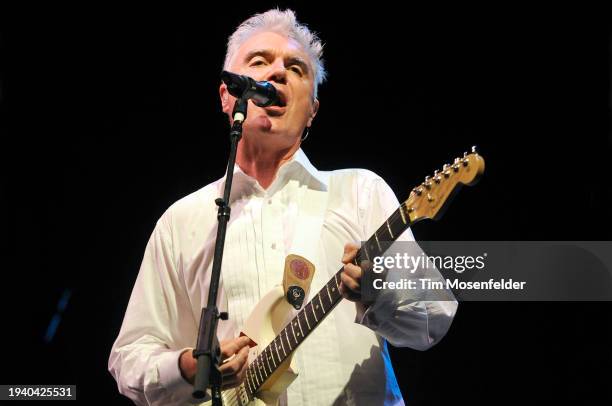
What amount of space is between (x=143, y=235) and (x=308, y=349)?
171cm

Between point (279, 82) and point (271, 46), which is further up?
point (271, 46)

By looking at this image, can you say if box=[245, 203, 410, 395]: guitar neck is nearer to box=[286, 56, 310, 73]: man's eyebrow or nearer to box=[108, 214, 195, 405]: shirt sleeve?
box=[108, 214, 195, 405]: shirt sleeve

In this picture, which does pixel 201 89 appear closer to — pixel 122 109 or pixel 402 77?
pixel 122 109

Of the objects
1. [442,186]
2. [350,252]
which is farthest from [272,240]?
[442,186]

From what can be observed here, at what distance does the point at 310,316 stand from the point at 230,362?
0.96 feet

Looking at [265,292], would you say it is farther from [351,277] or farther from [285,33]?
[285,33]

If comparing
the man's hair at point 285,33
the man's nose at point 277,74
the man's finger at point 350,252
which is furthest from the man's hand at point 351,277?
the man's hair at point 285,33

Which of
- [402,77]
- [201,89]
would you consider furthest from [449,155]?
[201,89]

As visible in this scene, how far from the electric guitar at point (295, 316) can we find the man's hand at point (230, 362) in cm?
8

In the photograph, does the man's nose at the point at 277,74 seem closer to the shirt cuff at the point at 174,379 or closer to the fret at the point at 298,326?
the fret at the point at 298,326

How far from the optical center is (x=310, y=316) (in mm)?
2248

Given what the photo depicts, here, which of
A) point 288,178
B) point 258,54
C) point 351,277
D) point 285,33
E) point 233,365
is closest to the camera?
point 351,277

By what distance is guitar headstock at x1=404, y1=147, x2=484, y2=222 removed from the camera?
75.8 inches

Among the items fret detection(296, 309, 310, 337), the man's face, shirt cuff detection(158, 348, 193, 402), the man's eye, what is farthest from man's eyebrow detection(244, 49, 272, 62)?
shirt cuff detection(158, 348, 193, 402)
